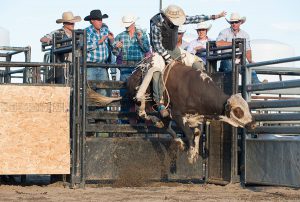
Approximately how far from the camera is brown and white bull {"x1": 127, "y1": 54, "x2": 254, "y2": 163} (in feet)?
33.2

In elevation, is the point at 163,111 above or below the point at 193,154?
above

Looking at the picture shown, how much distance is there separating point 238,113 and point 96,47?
2.92 metres

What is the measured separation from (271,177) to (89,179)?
7.98 ft

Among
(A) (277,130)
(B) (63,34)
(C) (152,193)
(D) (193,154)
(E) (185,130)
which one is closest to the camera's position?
(C) (152,193)

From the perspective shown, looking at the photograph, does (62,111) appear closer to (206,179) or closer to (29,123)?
(29,123)

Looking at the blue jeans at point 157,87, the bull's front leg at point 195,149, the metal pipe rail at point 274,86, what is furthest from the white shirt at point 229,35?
the bull's front leg at point 195,149

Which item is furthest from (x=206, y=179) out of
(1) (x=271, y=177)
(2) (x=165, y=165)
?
(1) (x=271, y=177)

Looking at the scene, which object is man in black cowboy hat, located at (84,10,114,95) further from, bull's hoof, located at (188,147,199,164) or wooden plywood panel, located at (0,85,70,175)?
bull's hoof, located at (188,147,199,164)

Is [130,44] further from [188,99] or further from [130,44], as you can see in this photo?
[188,99]

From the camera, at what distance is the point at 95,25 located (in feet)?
39.2

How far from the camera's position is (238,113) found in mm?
9766

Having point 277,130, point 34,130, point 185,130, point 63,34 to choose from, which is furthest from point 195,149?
point 63,34

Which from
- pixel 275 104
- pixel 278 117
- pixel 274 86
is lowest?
pixel 278 117

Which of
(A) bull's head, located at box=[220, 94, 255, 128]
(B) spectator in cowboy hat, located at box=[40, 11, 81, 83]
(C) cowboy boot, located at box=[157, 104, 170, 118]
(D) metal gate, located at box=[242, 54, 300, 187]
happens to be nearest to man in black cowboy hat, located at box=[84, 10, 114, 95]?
(B) spectator in cowboy hat, located at box=[40, 11, 81, 83]
